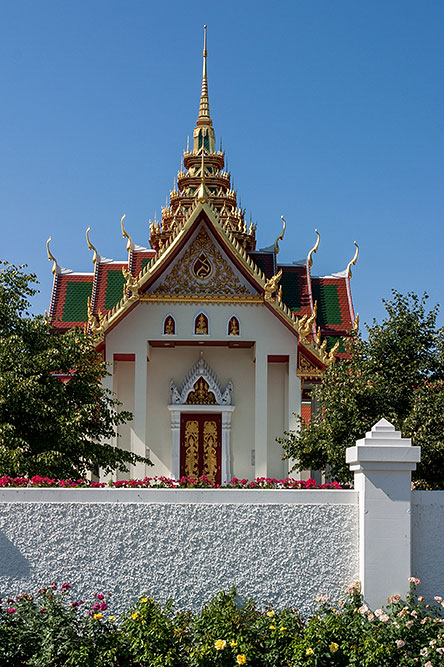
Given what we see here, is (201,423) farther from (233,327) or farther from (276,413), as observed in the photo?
(233,327)

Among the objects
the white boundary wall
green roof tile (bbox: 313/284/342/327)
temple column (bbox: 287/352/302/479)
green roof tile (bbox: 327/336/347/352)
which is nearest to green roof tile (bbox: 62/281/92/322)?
temple column (bbox: 287/352/302/479)

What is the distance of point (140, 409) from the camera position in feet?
54.5

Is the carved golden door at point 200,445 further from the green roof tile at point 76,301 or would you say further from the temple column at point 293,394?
Result: the green roof tile at point 76,301

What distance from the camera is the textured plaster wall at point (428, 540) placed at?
271 inches

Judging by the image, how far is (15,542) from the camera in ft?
22.7

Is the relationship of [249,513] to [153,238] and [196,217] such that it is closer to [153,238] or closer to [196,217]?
[196,217]

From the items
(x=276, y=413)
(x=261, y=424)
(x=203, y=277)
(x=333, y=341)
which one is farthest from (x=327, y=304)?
(x=261, y=424)

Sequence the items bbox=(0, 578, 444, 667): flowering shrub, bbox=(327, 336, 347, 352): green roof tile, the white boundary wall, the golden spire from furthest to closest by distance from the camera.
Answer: the golden spire
bbox=(327, 336, 347, 352): green roof tile
the white boundary wall
bbox=(0, 578, 444, 667): flowering shrub

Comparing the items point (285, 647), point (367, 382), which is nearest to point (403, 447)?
point (285, 647)

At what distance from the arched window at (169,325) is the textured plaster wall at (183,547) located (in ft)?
32.4

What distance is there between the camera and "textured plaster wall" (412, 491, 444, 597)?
271 inches

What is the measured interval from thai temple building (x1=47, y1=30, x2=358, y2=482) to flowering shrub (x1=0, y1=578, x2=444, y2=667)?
9.78m

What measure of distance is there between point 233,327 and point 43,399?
5.97m

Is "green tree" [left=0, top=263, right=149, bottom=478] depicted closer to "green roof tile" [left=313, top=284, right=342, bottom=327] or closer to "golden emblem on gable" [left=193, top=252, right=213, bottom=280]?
"golden emblem on gable" [left=193, top=252, right=213, bottom=280]
